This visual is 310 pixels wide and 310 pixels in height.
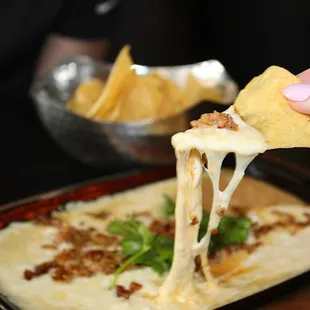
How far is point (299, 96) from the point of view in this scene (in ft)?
3.86

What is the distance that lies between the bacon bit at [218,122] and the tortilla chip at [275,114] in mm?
56

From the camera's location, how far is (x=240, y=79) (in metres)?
3.13

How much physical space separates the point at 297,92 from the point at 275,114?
52 mm

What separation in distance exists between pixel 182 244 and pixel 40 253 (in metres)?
0.39

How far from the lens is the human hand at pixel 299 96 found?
1.17 m

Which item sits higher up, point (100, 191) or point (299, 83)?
point (299, 83)

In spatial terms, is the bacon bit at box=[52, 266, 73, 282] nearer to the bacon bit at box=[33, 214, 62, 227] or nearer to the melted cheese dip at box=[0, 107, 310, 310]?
the melted cheese dip at box=[0, 107, 310, 310]

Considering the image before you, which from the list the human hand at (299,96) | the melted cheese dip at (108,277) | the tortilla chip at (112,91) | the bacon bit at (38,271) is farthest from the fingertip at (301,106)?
the tortilla chip at (112,91)

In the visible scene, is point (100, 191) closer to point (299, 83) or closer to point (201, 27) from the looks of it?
point (299, 83)

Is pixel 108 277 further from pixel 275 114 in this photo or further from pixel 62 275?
pixel 275 114

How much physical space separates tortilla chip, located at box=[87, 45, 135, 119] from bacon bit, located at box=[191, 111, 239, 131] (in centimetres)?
81

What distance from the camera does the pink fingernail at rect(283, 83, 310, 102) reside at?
1172 millimetres

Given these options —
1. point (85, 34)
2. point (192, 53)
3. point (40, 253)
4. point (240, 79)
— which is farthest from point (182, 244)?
point (192, 53)

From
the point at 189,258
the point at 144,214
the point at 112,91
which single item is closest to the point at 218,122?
the point at 189,258
